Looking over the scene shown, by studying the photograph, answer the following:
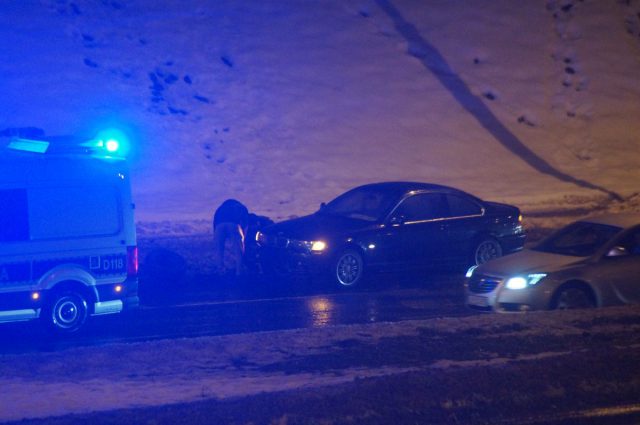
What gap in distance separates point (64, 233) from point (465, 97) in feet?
69.2

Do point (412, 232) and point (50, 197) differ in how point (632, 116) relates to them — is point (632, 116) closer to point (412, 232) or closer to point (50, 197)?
point (412, 232)

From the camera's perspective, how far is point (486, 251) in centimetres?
1577

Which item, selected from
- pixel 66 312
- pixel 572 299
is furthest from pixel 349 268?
pixel 66 312

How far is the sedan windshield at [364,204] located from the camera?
594 inches

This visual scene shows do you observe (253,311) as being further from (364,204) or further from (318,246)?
(364,204)

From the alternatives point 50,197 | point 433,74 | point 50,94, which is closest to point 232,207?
point 50,197

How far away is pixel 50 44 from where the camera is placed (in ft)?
105

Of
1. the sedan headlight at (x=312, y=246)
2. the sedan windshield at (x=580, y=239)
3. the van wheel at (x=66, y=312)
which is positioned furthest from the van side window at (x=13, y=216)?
the sedan windshield at (x=580, y=239)

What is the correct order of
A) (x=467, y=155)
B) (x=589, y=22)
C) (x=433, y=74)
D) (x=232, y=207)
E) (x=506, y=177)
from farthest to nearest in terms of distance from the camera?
Answer: (x=589, y=22) → (x=433, y=74) → (x=467, y=155) → (x=506, y=177) → (x=232, y=207)

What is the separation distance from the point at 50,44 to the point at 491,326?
25719mm

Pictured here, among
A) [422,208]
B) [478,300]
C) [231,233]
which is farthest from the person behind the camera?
[231,233]

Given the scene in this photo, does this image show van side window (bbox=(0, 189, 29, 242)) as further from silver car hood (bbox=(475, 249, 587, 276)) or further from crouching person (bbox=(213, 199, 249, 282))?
silver car hood (bbox=(475, 249, 587, 276))

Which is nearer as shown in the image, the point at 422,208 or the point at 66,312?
the point at 66,312

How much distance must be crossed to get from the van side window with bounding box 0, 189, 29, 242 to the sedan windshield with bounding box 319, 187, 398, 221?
236 inches
